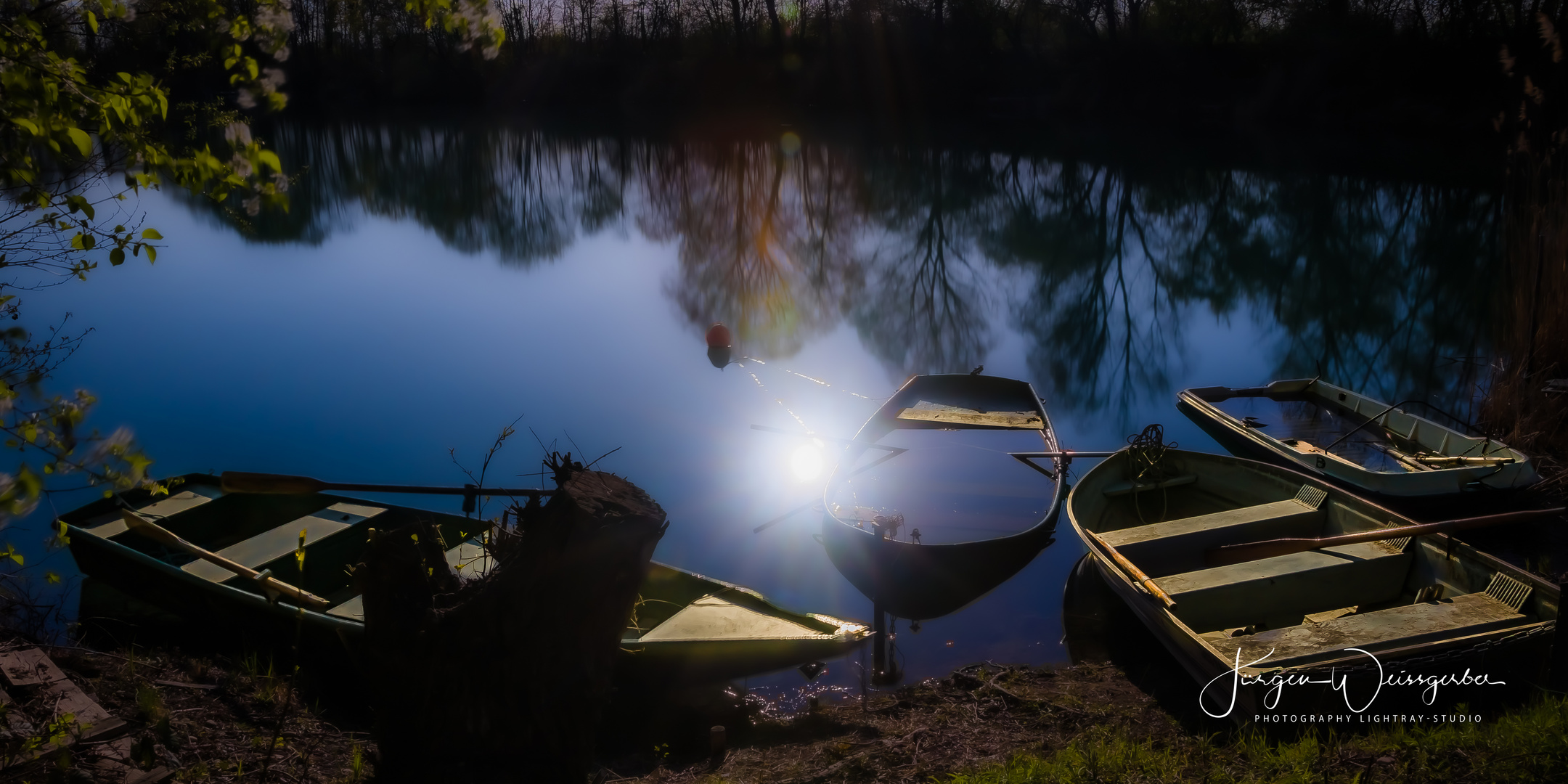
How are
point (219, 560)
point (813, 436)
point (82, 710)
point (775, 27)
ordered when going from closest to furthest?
point (82, 710) < point (219, 560) < point (813, 436) < point (775, 27)

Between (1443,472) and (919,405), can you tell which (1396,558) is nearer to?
(1443,472)

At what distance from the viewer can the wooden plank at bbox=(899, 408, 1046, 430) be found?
36.7 ft

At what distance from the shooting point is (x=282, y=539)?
24.9ft

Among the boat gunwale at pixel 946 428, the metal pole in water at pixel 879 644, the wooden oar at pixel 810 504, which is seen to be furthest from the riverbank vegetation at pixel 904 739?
the wooden oar at pixel 810 504

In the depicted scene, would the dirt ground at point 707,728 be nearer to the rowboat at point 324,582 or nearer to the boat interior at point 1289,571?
the rowboat at point 324,582

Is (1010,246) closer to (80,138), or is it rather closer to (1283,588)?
(1283,588)

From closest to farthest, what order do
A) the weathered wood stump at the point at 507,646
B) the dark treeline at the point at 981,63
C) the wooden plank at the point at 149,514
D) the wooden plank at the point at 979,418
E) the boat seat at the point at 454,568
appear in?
the weathered wood stump at the point at 507,646 → the boat seat at the point at 454,568 → the wooden plank at the point at 149,514 → the wooden plank at the point at 979,418 → the dark treeline at the point at 981,63

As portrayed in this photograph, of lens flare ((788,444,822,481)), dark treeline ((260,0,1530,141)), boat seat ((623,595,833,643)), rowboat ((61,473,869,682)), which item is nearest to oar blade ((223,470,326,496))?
rowboat ((61,473,869,682))

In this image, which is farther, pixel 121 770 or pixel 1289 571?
pixel 1289 571

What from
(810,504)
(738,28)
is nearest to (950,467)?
(810,504)

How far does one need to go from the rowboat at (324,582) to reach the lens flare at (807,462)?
3363 mm

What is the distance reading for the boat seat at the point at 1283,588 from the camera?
21.2 ft

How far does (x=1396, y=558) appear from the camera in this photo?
22.0 feet

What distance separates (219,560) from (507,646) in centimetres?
420
